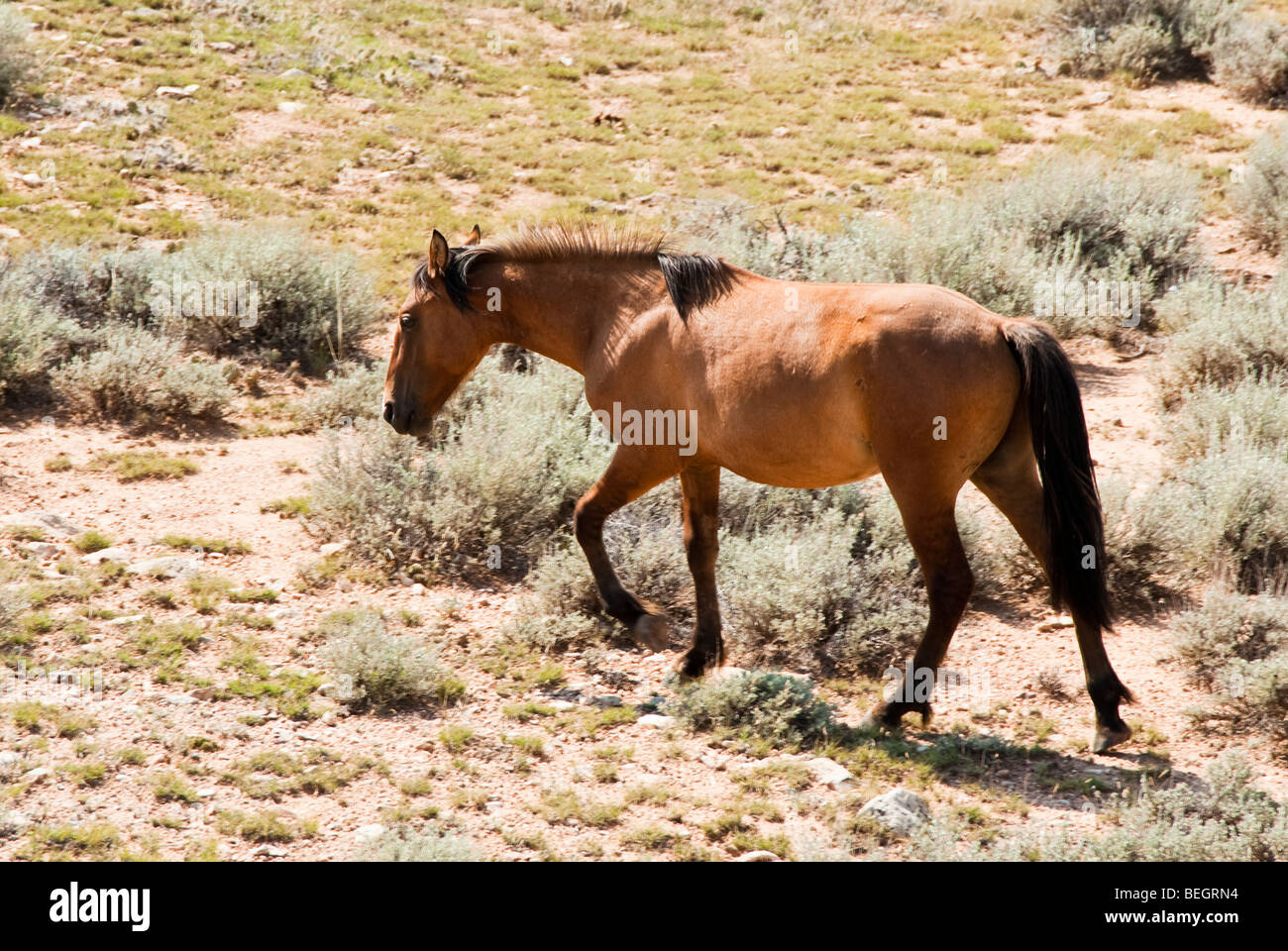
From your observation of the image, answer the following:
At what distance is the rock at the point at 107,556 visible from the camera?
7.30m

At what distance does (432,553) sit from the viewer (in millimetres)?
7594

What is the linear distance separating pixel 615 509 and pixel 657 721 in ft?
3.62

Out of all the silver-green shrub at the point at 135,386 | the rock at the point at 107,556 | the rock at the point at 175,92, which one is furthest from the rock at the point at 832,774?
the rock at the point at 175,92

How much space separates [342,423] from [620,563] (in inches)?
121

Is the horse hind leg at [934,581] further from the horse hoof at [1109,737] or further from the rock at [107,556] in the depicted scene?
the rock at [107,556]

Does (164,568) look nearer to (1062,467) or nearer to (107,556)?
(107,556)

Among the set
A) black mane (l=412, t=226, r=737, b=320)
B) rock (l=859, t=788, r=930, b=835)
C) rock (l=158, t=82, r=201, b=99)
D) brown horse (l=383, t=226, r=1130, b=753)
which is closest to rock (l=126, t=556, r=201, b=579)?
brown horse (l=383, t=226, r=1130, b=753)

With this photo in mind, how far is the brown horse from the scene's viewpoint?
552cm

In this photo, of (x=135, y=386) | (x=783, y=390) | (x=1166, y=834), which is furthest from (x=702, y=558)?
(x=135, y=386)

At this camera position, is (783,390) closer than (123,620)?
A: Yes

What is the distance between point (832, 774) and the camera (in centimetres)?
550

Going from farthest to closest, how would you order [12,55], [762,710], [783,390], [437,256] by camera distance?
[12,55] < [437,256] < [762,710] < [783,390]
